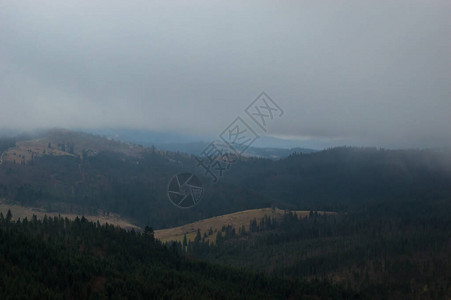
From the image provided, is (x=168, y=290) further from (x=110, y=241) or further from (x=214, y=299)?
(x=110, y=241)

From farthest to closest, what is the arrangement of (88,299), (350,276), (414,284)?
1. (350,276)
2. (414,284)
3. (88,299)

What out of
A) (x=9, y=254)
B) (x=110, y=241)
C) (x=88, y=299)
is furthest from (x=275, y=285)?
(x=9, y=254)

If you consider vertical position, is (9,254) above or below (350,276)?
above

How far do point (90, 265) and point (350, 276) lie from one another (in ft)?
494

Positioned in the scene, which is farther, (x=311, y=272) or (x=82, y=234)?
(x=311, y=272)

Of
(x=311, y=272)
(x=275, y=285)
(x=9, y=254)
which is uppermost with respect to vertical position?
(x=9, y=254)

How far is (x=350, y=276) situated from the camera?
→ 183500 mm

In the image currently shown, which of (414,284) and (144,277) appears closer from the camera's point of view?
(144,277)

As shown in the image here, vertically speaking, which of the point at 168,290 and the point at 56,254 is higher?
the point at 56,254

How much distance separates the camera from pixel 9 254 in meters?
76.2

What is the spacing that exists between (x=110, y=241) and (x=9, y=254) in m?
45.8

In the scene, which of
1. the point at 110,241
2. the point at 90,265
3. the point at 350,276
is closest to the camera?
the point at 90,265

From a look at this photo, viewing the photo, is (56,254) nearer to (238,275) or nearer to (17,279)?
(17,279)

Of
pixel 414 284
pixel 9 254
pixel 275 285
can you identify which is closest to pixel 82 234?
pixel 9 254
